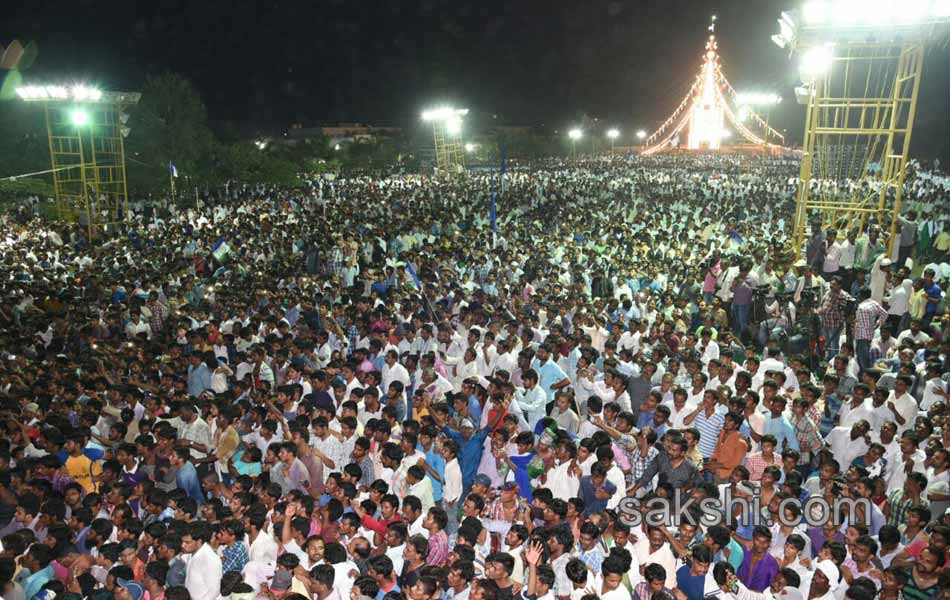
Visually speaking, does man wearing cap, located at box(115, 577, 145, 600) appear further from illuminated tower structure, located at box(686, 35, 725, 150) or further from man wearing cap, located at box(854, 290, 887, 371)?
illuminated tower structure, located at box(686, 35, 725, 150)

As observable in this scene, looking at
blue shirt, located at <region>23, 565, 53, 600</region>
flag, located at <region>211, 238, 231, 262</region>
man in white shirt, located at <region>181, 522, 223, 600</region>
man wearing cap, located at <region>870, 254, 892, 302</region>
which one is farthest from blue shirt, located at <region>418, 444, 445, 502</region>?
flag, located at <region>211, 238, 231, 262</region>

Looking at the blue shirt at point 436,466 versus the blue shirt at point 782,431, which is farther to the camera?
the blue shirt at point 782,431

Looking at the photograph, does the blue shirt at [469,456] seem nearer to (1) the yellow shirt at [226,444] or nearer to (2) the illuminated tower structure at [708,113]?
(1) the yellow shirt at [226,444]

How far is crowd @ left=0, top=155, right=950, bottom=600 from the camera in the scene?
4320mm

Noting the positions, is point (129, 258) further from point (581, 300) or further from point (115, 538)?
point (115, 538)

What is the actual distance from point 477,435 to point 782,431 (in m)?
2.44

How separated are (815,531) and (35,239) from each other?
17.3 m

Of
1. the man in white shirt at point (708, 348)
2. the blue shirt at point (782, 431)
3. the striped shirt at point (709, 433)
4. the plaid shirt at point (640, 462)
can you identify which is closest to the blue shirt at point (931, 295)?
the man in white shirt at point (708, 348)

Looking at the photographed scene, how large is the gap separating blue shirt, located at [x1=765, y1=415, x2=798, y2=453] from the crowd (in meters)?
0.02

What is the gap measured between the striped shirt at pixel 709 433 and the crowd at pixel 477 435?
0.02m

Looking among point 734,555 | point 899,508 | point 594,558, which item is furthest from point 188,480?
point 899,508

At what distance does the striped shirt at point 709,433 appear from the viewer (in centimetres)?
602

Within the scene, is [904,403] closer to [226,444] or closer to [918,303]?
[918,303]

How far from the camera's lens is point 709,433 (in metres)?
6.05
